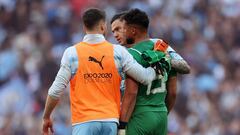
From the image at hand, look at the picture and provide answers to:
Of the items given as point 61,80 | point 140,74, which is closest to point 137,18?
point 140,74

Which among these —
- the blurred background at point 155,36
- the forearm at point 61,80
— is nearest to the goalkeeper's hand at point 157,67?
the forearm at point 61,80

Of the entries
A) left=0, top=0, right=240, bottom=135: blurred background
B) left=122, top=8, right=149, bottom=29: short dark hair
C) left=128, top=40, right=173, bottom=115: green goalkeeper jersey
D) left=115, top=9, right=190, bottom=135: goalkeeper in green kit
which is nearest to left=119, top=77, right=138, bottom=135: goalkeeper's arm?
left=115, top=9, right=190, bottom=135: goalkeeper in green kit

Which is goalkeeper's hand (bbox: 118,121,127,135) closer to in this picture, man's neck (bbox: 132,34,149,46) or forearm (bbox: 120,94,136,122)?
forearm (bbox: 120,94,136,122)

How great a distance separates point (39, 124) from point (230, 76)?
3522 millimetres

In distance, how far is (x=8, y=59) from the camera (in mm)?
15602

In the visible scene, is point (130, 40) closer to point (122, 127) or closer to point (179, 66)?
point (179, 66)

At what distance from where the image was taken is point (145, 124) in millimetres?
7742

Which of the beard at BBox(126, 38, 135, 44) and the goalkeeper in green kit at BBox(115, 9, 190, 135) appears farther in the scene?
the beard at BBox(126, 38, 135, 44)

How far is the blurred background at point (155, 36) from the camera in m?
15.1

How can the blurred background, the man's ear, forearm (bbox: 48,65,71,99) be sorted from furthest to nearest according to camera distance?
the blurred background < the man's ear < forearm (bbox: 48,65,71,99)

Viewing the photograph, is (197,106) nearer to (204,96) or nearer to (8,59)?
(204,96)

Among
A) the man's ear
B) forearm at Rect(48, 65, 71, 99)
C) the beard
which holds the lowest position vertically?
forearm at Rect(48, 65, 71, 99)

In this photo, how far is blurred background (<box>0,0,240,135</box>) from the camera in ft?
49.7

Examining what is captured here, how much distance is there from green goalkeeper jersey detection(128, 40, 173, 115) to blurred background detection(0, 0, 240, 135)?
6.91 meters
